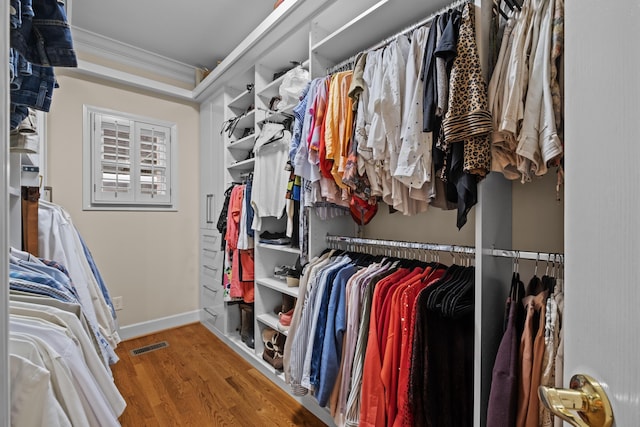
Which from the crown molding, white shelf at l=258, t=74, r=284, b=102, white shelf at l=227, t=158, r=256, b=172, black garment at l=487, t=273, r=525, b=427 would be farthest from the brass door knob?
the crown molding

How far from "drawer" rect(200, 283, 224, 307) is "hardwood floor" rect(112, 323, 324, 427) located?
37 cm

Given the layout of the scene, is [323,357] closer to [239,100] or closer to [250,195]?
[250,195]

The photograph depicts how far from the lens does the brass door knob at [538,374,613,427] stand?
13.2 inches

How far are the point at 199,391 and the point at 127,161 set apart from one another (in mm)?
2132

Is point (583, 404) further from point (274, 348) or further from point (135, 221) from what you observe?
point (135, 221)

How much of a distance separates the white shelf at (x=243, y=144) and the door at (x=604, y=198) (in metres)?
2.22

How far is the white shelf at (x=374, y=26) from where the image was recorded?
1.40m

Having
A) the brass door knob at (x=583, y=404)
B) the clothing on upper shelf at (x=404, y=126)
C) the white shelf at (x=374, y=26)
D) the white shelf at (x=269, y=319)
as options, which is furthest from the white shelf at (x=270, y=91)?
the brass door knob at (x=583, y=404)

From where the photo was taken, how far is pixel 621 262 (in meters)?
0.32

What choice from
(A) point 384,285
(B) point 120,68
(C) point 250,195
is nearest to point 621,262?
(A) point 384,285

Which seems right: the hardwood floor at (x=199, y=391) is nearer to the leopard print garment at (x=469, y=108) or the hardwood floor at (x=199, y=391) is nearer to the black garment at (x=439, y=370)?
the black garment at (x=439, y=370)

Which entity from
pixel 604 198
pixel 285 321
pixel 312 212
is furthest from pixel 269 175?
pixel 604 198

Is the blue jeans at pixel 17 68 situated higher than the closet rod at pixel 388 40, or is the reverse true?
the closet rod at pixel 388 40

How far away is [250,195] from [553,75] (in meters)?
1.91
